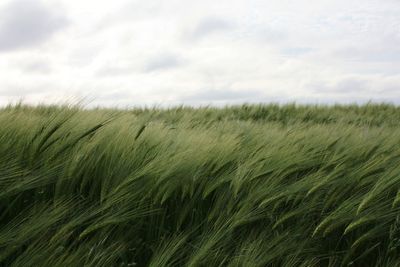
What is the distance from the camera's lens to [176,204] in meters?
1.75

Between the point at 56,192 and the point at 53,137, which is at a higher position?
the point at 53,137

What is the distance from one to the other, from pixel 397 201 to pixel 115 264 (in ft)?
3.88

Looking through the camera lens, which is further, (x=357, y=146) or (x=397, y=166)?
(x=357, y=146)

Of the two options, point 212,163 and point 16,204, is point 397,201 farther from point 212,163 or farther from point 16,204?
point 16,204

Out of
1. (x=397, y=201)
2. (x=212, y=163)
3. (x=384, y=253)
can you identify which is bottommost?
(x=384, y=253)

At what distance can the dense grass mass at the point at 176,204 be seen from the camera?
150cm

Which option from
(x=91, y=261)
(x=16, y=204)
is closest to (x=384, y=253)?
(x=91, y=261)

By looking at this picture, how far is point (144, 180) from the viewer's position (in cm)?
175

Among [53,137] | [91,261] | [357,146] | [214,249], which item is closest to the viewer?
[91,261]

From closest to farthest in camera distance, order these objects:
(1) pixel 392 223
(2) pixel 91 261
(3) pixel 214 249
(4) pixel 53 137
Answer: (2) pixel 91 261
(3) pixel 214 249
(1) pixel 392 223
(4) pixel 53 137

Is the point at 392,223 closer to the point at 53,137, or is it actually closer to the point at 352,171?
the point at 352,171

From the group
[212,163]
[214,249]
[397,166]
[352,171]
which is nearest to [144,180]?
[212,163]

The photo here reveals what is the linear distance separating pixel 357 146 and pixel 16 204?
1649mm

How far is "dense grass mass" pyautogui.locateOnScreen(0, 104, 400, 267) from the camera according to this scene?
4.91ft
